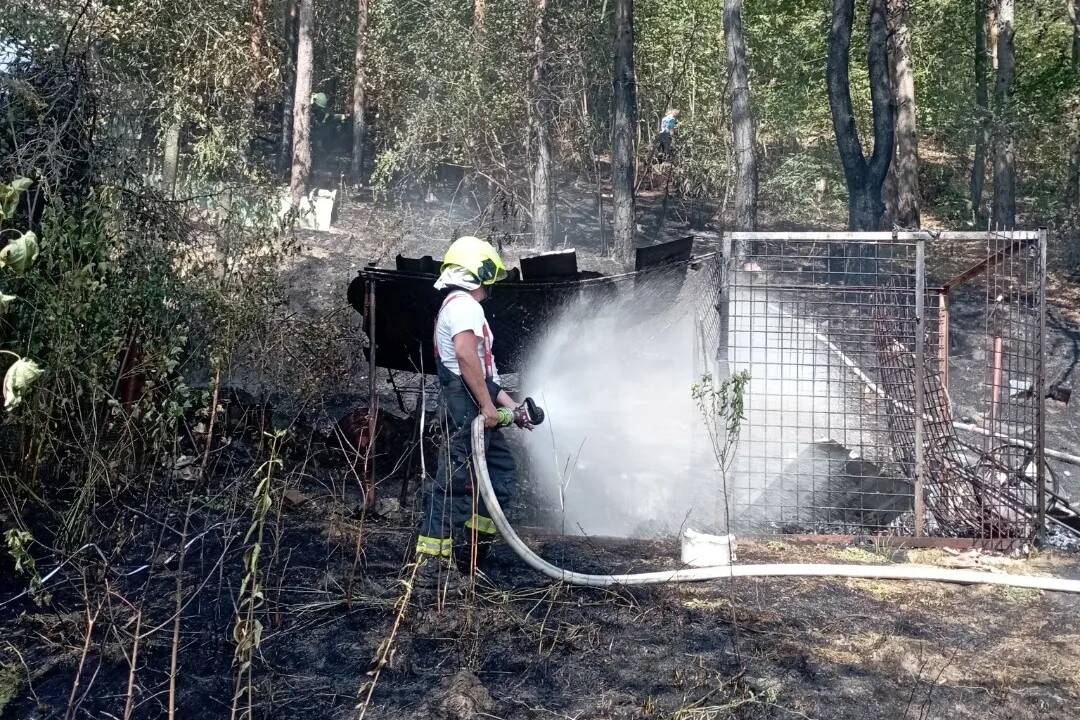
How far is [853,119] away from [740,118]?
71.1 inches

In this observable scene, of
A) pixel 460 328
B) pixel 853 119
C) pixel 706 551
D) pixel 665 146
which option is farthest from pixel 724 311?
pixel 665 146

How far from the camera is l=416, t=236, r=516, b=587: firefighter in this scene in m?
5.66

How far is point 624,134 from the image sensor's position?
1717 cm

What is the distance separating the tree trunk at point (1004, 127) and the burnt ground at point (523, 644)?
17.3 meters

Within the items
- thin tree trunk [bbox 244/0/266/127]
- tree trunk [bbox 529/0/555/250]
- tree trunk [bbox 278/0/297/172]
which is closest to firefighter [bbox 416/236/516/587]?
tree trunk [bbox 529/0/555/250]

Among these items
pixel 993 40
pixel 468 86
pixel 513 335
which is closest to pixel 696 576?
pixel 513 335

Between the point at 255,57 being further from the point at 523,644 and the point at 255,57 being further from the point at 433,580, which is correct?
the point at 523,644

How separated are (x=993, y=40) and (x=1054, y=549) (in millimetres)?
24654

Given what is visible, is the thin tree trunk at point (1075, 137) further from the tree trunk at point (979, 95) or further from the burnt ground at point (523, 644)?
the burnt ground at point (523, 644)

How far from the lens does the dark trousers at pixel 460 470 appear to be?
571cm

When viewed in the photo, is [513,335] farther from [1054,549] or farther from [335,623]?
[1054,549]

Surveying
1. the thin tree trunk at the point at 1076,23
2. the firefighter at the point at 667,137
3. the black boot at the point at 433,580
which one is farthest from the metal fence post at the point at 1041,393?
the thin tree trunk at the point at 1076,23

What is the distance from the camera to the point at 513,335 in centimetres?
755

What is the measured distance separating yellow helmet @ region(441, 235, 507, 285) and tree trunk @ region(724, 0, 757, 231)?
10342mm
